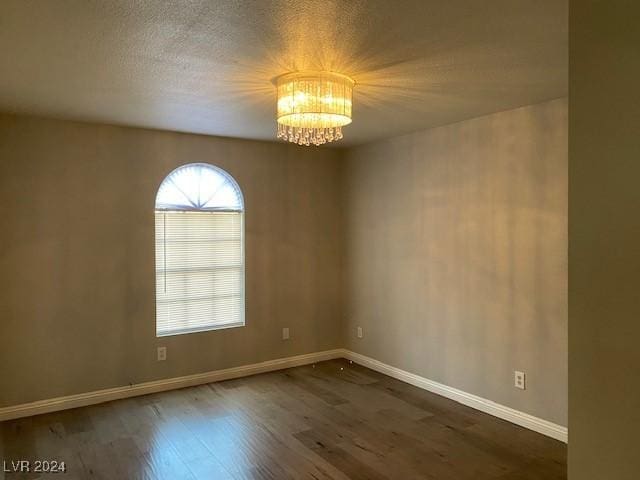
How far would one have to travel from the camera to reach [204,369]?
181 inches

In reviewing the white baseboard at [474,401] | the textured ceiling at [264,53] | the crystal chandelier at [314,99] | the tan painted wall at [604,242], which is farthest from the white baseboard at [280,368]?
the crystal chandelier at [314,99]

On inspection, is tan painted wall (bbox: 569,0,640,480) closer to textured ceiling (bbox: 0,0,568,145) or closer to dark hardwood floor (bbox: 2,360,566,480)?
textured ceiling (bbox: 0,0,568,145)

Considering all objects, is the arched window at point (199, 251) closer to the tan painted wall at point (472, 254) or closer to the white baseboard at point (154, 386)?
the white baseboard at point (154, 386)

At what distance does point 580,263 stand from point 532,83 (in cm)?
209

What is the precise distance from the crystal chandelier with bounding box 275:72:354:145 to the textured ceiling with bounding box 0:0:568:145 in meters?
0.08

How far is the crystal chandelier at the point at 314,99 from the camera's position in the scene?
8.59ft

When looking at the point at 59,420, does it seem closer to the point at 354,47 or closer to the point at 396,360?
the point at 396,360

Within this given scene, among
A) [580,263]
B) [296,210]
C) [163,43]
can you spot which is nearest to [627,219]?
[580,263]

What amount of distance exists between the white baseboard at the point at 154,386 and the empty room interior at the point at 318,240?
0.07ft

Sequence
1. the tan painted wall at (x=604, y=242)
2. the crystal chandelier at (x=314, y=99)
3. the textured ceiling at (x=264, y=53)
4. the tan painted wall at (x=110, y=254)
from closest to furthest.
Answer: the tan painted wall at (x=604, y=242), the textured ceiling at (x=264, y=53), the crystal chandelier at (x=314, y=99), the tan painted wall at (x=110, y=254)

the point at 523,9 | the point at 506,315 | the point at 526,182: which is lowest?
the point at 506,315

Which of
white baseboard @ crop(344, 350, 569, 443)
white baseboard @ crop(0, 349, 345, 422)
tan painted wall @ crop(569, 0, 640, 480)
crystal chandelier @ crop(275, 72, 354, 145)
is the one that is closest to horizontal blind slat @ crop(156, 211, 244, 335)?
white baseboard @ crop(0, 349, 345, 422)

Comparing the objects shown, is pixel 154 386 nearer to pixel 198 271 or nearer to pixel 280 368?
pixel 198 271

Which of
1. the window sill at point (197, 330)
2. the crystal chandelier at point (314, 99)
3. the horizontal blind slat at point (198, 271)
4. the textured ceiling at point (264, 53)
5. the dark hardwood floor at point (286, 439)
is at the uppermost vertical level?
the textured ceiling at point (264, 53)
